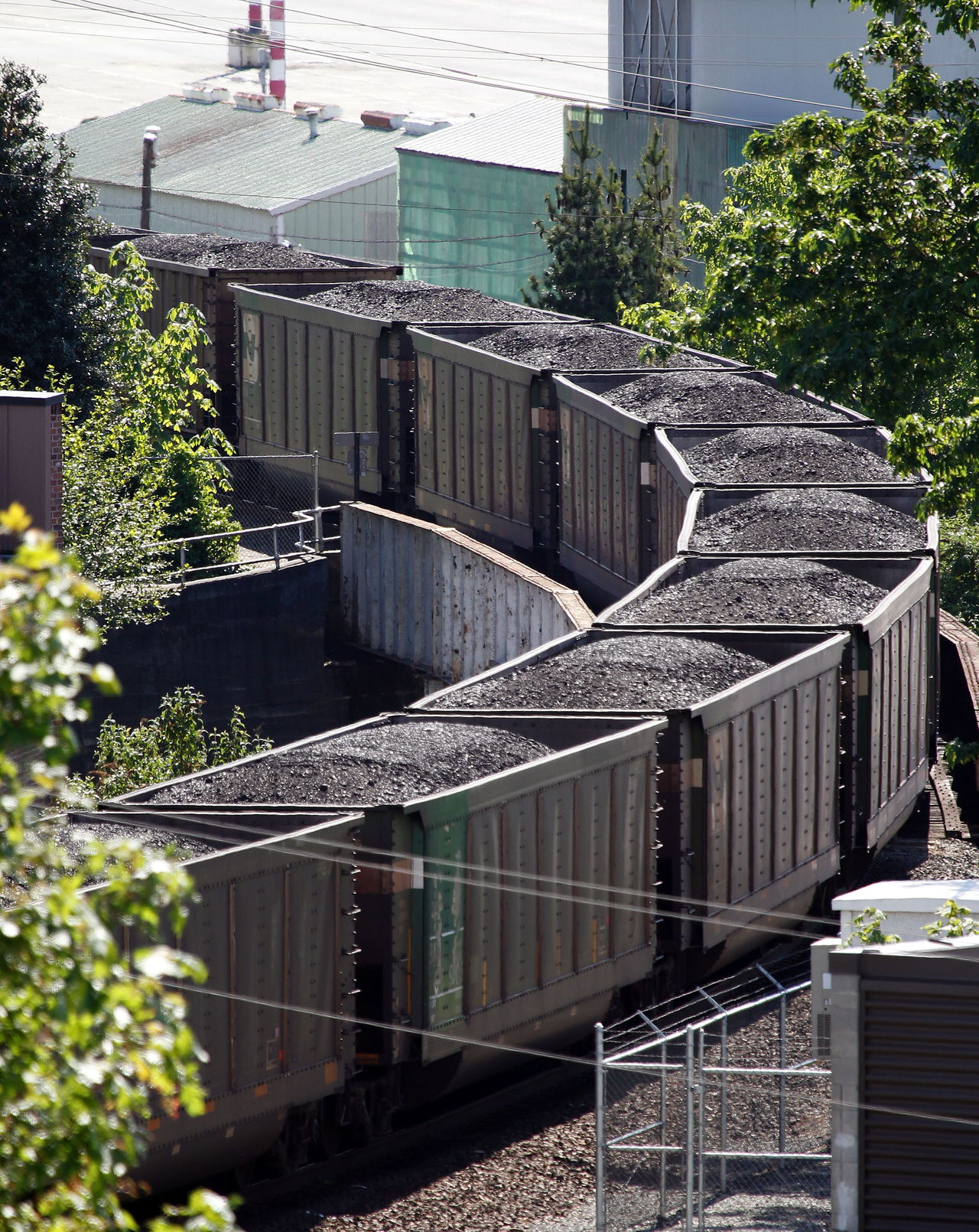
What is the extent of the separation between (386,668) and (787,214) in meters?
8.98

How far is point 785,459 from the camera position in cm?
2394

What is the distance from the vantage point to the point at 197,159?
9225 cm

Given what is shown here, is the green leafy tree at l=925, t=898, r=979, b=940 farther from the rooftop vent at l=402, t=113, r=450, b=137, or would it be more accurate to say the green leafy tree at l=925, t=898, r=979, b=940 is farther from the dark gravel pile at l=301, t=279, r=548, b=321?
the rooftop vent at l=402, t=113, r=450, b=137

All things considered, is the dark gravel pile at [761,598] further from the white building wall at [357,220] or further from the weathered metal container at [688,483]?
the white building wall at [357,220]

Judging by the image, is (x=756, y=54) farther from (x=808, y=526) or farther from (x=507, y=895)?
(x=507, y=895)

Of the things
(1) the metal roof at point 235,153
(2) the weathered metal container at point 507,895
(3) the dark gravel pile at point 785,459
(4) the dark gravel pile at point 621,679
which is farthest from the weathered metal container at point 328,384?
(1) the metal roof at point 235,153

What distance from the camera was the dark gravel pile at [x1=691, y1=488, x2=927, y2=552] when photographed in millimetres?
20625

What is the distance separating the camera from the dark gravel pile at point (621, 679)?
15234mm

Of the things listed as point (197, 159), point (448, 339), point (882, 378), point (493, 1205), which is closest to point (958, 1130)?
point (493, 1205)

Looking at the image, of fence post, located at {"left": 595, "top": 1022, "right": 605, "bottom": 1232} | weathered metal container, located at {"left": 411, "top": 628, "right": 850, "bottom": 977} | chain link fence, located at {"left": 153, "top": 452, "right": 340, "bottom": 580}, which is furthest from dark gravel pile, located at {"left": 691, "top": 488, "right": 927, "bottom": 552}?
fence post, located at {"left": 595, "top": 1022, "right": 605, "bottom": 1232}

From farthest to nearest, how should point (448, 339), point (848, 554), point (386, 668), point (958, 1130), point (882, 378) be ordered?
point (448, 339)
point (386, 668)
point (882, 378)
point (848, 554)
point (958, 1130)

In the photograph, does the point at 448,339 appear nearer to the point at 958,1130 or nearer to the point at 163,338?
the point at 163,338

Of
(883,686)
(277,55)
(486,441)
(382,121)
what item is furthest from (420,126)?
(883,686)

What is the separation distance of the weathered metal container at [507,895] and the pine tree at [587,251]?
36.1 m
